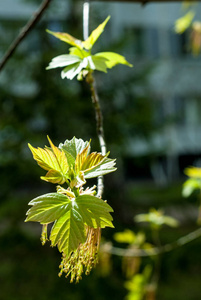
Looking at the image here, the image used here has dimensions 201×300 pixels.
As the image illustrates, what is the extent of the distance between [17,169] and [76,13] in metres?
3.09

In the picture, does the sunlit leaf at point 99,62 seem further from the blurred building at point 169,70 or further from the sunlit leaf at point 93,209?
the blurred building at point 169,70

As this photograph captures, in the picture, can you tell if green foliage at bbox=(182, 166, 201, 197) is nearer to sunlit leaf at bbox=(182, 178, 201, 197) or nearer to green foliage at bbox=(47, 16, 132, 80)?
sunlit leaf at bbox=(182, 178, 201, 197)

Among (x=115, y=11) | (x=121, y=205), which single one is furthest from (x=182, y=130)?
(x=121, y=205)

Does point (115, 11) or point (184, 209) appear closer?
point (184, 209)

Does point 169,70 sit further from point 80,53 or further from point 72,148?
point 72,148

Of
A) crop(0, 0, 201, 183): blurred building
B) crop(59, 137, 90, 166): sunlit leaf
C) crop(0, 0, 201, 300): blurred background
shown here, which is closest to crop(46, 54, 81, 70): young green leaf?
crop(59, 137, 90, 166): sunlit leaf

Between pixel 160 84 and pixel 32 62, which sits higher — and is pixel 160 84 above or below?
below

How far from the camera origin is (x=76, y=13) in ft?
22.7

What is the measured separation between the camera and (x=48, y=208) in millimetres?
469

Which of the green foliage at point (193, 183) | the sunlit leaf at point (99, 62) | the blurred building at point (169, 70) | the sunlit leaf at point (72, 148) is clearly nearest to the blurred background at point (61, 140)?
the green foliage at point (193, 183)

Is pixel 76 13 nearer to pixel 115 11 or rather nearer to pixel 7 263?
pixel 7 263

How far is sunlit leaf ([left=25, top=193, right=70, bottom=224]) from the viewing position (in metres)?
0.47

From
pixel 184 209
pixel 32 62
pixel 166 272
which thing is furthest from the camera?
pixel 184 209

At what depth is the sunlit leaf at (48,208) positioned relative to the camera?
0.47 metres
